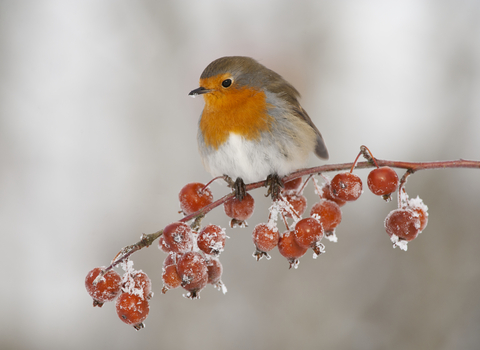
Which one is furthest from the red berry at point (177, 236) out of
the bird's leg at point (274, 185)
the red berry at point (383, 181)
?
the red berry at point (383, 181)

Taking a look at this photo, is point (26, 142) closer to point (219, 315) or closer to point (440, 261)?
point (219, 315)

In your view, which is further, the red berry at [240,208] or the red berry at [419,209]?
the red berry at [240,208]

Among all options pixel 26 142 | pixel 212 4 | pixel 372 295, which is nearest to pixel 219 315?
pixel 372 295

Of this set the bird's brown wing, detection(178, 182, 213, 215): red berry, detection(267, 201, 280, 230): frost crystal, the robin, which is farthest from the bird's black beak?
detection(267, 201, 280, 230): frost crystal

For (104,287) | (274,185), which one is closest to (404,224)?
(274,185)

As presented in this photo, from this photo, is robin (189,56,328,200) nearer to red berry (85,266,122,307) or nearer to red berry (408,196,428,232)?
red berry (408,196,428,232)

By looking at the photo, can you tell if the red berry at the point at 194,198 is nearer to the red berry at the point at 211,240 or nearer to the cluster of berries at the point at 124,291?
the red berry at the point at 211,240

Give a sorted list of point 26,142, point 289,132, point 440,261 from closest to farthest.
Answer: point 289,132, point 440,261, point 26,142
